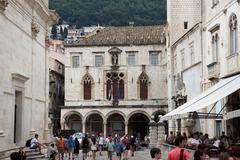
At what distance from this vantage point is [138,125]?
2414 inches

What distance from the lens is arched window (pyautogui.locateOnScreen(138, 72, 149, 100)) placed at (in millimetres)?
60250

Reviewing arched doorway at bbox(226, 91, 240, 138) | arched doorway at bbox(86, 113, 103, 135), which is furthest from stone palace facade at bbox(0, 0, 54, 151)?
arched doorway at bbox(86, 113, 103, 135)

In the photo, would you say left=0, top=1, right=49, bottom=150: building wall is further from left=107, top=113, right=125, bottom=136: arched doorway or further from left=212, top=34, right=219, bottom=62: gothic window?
left=107, top=113, right=125, bottom=136: arched doorway

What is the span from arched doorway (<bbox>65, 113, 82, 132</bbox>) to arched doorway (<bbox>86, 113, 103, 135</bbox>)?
97 centimetres

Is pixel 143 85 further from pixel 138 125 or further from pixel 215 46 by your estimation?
pixel 215 46

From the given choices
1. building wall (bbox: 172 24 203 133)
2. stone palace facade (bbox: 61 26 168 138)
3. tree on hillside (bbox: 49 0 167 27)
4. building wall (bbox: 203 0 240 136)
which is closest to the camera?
building wall (bbox: 203 0 240 136)

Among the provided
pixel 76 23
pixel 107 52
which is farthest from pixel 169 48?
pixel 76 23

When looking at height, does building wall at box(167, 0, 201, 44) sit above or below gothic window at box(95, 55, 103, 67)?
above

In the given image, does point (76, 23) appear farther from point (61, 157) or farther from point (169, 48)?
point (61, 157)

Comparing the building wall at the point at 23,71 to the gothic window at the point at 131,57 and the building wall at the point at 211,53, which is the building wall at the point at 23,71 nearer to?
the building wall at the point at 211,53

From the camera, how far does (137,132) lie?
61312 millimetres

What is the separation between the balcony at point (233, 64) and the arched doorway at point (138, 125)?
34113mm

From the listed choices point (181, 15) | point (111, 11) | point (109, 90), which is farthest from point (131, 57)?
point (111, 11)

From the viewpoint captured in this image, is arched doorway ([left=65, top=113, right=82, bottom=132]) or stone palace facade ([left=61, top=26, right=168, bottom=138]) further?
arched doorway ([left=65, top=113, right=82, bottom=132])
